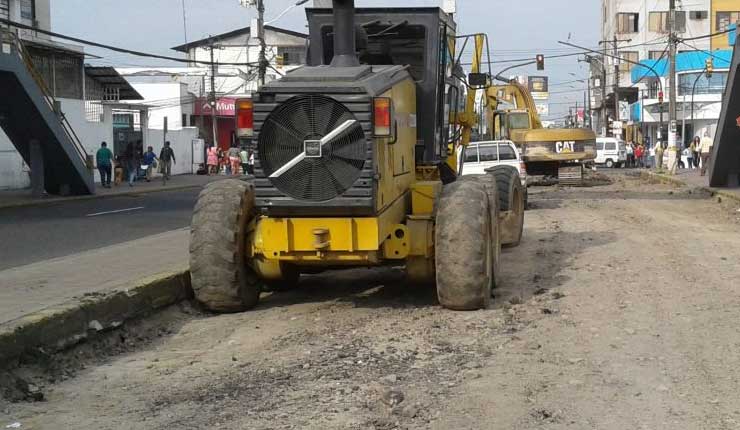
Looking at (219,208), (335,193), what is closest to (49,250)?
(219,208)

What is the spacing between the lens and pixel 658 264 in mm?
11812

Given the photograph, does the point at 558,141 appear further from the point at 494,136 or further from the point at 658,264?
the point at 658,264

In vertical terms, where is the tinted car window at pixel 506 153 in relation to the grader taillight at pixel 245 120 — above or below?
below

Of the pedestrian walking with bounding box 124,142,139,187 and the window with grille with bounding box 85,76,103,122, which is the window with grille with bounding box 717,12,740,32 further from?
the pedestrian walking with bounding box 124,142,139,187

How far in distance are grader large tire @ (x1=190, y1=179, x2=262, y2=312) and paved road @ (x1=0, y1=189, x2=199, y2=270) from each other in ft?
16.6

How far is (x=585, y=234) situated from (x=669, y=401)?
1006cm

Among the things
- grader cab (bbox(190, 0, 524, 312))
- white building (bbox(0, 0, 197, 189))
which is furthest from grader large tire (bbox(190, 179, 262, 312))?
white building (bbox(0, 0, 197, 189))

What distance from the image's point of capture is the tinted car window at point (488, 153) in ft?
78.5

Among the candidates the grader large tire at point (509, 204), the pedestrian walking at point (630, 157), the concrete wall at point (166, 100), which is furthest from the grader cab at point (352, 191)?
the pedestrian walking at point (630, 157)

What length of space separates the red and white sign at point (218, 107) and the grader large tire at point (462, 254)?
2197 inches

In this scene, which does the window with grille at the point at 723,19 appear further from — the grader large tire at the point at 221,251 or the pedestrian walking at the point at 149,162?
the grader large tire at the point at 221,251

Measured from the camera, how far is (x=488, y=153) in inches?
947

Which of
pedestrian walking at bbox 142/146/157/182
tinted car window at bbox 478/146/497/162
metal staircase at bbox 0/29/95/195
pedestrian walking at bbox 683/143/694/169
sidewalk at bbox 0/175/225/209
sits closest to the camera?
tinted car window at bbox 478/146/497/162

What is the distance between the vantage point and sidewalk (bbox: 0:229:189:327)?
8.54m
